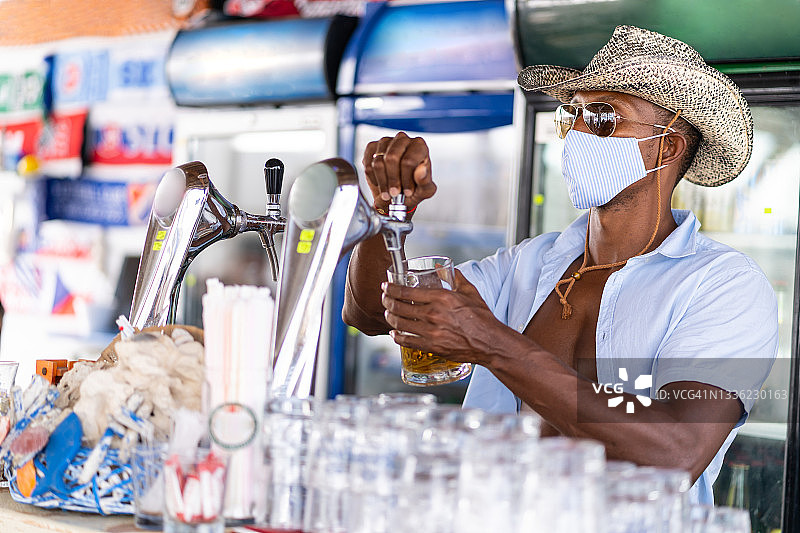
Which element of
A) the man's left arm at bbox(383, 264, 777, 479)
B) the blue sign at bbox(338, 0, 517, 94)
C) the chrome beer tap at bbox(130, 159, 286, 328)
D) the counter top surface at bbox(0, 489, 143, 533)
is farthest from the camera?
the blue sign at bbox(338, 0, 517, 94)

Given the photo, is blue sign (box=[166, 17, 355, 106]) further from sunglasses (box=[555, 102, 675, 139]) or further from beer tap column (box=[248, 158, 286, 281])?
beer tap column (box=[248, 158, 286, 281])

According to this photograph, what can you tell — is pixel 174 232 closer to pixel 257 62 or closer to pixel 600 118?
pixel 600 118

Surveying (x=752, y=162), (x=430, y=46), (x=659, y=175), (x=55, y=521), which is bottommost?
(x=55, y=521)

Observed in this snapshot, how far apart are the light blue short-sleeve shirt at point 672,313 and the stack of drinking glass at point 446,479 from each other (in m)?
0.60

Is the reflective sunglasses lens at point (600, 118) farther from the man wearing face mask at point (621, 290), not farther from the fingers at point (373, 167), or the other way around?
the fingers at point (373, 167)

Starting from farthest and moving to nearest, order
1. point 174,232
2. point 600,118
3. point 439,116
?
point 439,116, point 600,118, point 174,232

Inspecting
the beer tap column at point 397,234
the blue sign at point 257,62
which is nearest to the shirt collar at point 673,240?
the beer tap column at point 397,234

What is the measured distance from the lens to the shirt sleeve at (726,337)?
5.42ft

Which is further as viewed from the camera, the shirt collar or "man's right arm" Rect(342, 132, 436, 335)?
the shirt collar

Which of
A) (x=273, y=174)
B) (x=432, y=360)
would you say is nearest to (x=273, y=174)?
(x=273, y=174)

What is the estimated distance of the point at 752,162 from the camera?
2979 millimetres

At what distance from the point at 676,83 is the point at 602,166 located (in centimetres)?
24

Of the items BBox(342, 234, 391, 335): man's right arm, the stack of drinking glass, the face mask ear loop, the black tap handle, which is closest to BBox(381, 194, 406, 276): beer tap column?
the black tap handle

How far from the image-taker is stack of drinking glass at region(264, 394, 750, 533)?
947mm
